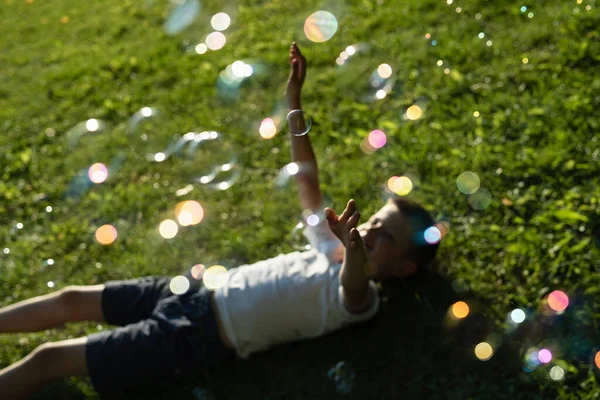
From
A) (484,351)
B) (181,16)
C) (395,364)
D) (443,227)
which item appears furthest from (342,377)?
(181,16)

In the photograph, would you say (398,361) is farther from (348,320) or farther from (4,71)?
(4,71)

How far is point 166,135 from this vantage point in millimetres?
5520

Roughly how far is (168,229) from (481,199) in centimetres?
200

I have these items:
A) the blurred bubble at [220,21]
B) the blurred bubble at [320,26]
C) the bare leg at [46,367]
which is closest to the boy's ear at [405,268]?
the bare leg at [46,367]

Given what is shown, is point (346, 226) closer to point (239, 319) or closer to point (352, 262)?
point (352, 262)

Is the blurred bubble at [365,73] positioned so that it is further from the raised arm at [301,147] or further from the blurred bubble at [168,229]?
the blurred bubble at [168,229]

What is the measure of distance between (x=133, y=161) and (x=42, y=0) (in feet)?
17.5

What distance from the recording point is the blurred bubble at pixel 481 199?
4.03 m

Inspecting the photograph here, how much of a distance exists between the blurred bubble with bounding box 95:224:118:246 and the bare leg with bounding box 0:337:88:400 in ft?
4.00

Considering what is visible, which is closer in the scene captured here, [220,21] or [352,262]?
[352,262]

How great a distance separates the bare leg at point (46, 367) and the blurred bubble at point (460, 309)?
186cm

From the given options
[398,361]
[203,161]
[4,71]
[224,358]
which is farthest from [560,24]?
[4,71]

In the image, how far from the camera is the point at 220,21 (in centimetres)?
740

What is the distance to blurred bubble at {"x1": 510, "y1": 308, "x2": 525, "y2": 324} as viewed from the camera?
3.36m
